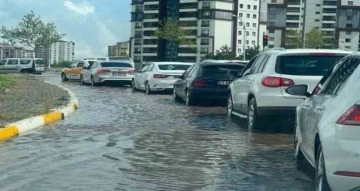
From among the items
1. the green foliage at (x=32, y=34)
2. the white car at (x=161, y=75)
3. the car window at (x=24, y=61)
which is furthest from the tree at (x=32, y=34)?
the white car at (x=161, y=75)

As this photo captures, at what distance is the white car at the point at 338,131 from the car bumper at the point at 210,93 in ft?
37.1

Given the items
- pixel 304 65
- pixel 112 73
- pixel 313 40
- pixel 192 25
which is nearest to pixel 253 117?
pixel 304 65

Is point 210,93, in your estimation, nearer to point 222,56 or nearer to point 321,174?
point 321,174

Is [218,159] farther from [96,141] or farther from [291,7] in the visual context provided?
[291,7]

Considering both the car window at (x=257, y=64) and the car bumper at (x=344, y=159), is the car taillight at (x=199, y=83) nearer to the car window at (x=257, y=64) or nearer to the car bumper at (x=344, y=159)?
the car window at (x=257, y=64)

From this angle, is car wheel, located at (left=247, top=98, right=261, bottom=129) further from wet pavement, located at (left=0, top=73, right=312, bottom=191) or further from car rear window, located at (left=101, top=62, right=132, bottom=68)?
car rear window, located at (left=101, top=62, right=132, bottom=68)

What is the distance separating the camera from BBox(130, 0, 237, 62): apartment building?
140875 millimetres

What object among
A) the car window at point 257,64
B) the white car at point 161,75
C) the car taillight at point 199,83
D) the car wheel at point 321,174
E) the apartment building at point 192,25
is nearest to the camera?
the car wheel at point 321,174

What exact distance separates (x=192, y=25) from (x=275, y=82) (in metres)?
133

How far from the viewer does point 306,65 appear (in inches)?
452

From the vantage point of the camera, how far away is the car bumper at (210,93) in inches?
716

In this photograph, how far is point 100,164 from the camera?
27.2ft

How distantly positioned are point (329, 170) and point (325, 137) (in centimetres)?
32

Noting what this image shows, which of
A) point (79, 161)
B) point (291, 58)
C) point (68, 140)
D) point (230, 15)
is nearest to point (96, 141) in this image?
point (68, 140)
